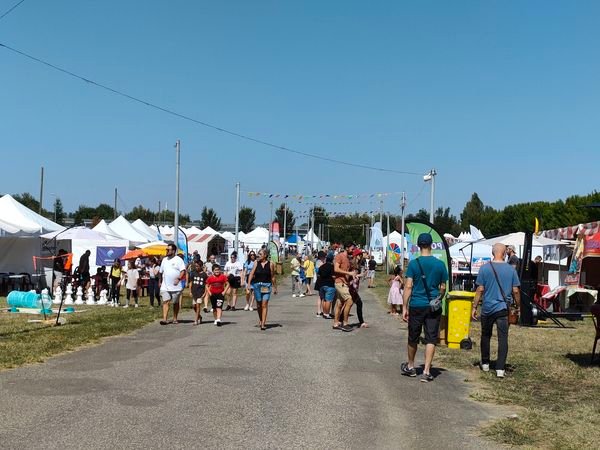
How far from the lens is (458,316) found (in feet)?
41.4

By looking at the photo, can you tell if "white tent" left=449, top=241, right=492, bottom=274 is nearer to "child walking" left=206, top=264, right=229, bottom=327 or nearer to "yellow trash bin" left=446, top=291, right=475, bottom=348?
"child walking" left=206, top=264, right=229, bottom=327

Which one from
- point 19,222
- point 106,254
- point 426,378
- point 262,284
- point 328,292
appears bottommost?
point 426,378

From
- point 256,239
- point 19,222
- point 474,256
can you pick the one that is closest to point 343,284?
point 19,222

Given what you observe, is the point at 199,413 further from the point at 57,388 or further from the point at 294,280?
the point at 294,280

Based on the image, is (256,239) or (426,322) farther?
(256,239)

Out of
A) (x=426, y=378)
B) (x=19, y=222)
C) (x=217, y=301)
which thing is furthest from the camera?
(x=19, y=222)

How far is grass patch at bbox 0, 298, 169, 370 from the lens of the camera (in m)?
10.6

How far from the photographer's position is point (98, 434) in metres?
5.96

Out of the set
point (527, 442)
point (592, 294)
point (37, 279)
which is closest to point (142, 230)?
point (37, 279)

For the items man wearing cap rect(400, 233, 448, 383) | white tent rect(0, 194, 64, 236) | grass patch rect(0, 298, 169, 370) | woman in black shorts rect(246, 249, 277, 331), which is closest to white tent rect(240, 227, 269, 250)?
white tent rect(0, 194, 64, 236)

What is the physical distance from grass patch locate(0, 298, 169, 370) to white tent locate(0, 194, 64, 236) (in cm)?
541

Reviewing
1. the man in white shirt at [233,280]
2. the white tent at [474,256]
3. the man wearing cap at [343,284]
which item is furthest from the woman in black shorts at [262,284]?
the white tent at [474,256]

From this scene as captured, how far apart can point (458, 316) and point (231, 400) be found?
6318 millimetres

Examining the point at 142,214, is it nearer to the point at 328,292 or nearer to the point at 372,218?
the point at 372,218
